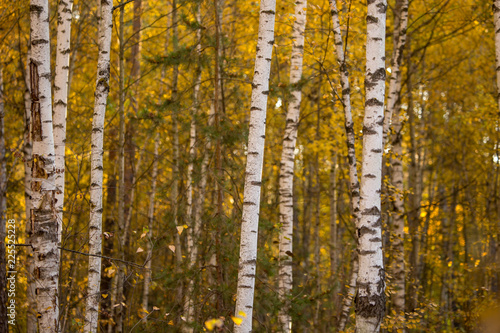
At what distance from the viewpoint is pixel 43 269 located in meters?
3.70

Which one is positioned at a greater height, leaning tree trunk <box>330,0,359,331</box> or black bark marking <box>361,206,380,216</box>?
leaning tree trunk <box>330,0,359,331</box>

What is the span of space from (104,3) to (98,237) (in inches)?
108

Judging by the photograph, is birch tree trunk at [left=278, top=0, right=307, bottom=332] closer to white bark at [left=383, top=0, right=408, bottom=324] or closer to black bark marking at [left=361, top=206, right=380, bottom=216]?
white bark at [left=383, top=0, right=408, bottom=324]

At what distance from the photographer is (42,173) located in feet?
12.0

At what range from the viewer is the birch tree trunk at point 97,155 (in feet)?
16.6

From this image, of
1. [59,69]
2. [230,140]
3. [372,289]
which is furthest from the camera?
[230,140]

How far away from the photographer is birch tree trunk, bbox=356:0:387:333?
4.31 m

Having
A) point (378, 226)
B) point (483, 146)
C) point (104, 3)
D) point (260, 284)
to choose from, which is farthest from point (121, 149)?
point (483, 146)

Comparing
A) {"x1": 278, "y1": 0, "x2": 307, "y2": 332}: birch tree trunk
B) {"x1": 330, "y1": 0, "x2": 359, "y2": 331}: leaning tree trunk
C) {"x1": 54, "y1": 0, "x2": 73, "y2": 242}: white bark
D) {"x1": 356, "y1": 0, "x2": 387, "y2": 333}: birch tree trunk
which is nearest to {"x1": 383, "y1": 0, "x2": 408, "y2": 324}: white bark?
{"x1": 330, "y1": 0, "x2": 359, "y2": 331}: leaning tree trunk

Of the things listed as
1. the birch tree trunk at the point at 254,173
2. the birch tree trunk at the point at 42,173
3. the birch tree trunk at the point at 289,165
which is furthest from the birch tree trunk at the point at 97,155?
the birch tree trunk at the point at 289,165

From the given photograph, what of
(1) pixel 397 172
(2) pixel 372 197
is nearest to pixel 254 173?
(2) pixel 372 197

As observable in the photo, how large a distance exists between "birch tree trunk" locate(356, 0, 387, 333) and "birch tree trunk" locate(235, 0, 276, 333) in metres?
1.05

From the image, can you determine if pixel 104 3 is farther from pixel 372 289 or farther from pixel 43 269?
pixel 372 289

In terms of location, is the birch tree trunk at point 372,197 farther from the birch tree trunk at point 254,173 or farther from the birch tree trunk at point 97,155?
the birch tree trunk at point 97,155
